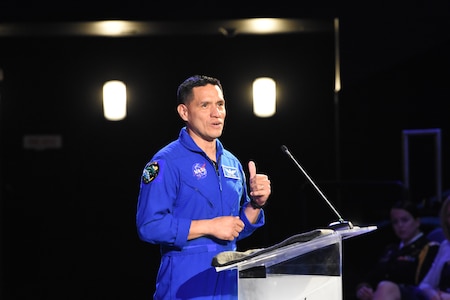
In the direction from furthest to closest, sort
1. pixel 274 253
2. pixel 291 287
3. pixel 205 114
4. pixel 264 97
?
pixel 264 97 < pixel 205 114 < pixel 291 287 < pixel 274 253

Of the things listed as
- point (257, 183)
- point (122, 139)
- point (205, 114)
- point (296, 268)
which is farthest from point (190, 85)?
point (122, 139)

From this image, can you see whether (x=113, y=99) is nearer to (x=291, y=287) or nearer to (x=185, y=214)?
(x=185, y=214)

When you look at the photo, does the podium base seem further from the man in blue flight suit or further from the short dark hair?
the short dark hair

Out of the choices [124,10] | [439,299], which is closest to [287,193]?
[124,10]

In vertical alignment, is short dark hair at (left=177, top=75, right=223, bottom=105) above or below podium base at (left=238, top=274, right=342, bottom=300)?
above

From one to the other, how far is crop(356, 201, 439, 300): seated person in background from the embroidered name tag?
82.6 inches

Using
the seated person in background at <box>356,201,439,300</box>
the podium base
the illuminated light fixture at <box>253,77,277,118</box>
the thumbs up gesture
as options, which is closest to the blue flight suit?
the thumbs up gesture

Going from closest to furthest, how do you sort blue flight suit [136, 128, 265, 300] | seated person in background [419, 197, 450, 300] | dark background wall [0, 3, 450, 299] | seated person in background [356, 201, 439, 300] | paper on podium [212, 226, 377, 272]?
paper on podium [212, 226, 377, 272] < blue flight suit [136, 128, 265, 300] < seated person in background [419, 197, 450, 300] < seated person in background [356, 201, 439, 300] < dark background wall [0, 3, 450, 299]

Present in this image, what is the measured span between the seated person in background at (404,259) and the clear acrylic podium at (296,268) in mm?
2406

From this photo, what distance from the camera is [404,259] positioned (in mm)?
5008

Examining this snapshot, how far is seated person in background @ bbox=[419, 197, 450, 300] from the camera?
459 centimetres

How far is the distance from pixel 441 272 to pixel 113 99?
3.04 meters

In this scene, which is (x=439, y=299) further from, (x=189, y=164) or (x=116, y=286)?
(x=116, y=286)

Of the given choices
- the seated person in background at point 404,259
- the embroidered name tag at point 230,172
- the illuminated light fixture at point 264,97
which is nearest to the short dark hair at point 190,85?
the embroidered name tag at point 230,172
